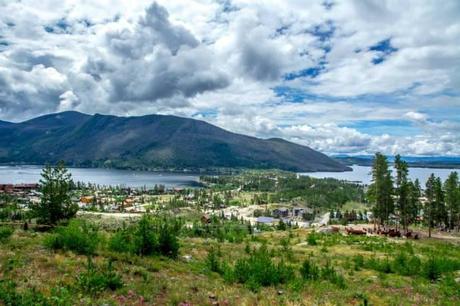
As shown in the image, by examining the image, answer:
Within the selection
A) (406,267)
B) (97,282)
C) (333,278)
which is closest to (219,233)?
(406,267)

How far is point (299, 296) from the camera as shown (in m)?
14.6

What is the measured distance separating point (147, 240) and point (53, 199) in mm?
20470

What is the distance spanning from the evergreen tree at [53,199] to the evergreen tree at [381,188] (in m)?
62.3

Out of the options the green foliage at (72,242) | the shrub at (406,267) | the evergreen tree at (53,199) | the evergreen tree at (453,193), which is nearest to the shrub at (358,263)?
the shrub at (406,267)

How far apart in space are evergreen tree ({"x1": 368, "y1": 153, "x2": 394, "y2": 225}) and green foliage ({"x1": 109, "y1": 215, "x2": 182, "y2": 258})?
66.0 metres

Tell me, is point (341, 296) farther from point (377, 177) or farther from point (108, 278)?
point (377, 177)

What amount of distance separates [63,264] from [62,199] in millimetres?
23840

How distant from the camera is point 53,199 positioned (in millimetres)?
36812

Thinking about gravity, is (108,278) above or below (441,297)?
above

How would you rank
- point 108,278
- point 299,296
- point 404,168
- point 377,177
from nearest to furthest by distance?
1. point 108,278
2. point 299,296
3. point 404,168
4. point 377,177

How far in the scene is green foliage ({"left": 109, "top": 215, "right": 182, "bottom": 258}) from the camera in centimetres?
2058

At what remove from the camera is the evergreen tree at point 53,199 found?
36.8 m

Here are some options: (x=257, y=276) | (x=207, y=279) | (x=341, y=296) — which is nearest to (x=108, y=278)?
(x=207, y=279)

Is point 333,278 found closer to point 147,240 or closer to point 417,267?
point 417,267
